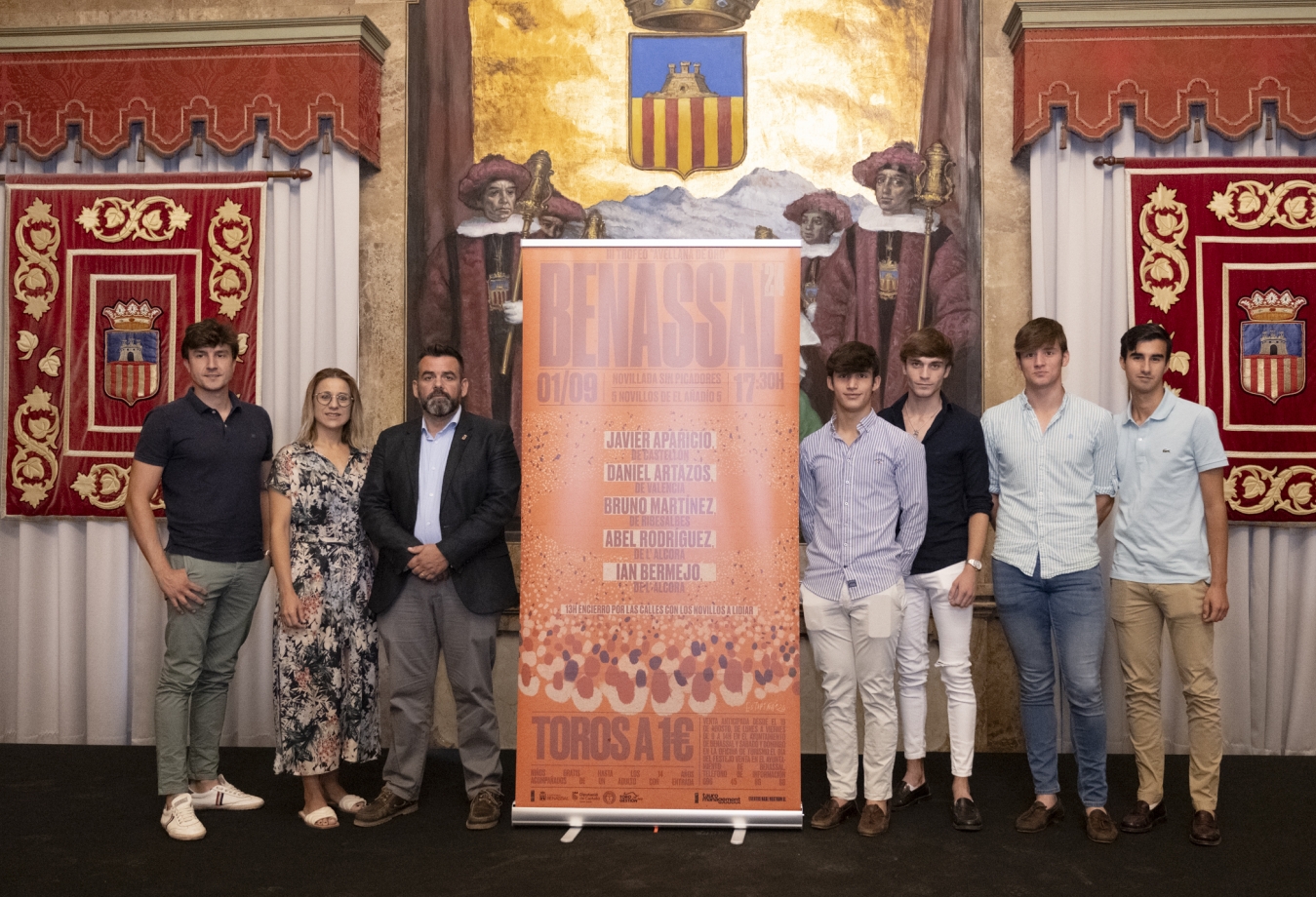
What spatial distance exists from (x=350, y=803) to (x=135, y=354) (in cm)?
239

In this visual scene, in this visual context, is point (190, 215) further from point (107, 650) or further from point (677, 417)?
point (677, 417)

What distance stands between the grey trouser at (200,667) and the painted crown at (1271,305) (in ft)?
13.7

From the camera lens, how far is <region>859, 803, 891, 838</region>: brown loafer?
3.23 metres

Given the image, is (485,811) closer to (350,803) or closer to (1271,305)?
(350,803)

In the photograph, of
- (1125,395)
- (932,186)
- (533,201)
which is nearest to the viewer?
(1125,395)

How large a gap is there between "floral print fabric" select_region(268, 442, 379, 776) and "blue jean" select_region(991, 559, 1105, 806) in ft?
7.29

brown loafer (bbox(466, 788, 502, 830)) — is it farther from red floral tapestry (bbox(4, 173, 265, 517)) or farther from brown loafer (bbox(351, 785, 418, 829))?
red floral tapestry (bbox(4, 173, 265, 517))

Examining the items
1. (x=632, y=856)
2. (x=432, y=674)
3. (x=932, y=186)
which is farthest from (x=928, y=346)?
(x=432, y=674)

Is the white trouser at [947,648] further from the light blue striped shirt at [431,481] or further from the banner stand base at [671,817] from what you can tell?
the light blue striped shirt at [431,481]

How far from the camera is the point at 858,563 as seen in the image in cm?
325

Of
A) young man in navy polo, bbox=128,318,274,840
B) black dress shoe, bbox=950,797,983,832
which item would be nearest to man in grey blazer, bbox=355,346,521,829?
young man in navy polo, bbox=128,318,274,840

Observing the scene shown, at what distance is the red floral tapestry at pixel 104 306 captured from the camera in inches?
179

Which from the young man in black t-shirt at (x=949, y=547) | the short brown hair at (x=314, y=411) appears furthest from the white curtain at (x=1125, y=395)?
the short brown hair at (x=314, y=411)

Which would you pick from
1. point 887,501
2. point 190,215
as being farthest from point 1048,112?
point 190,215
